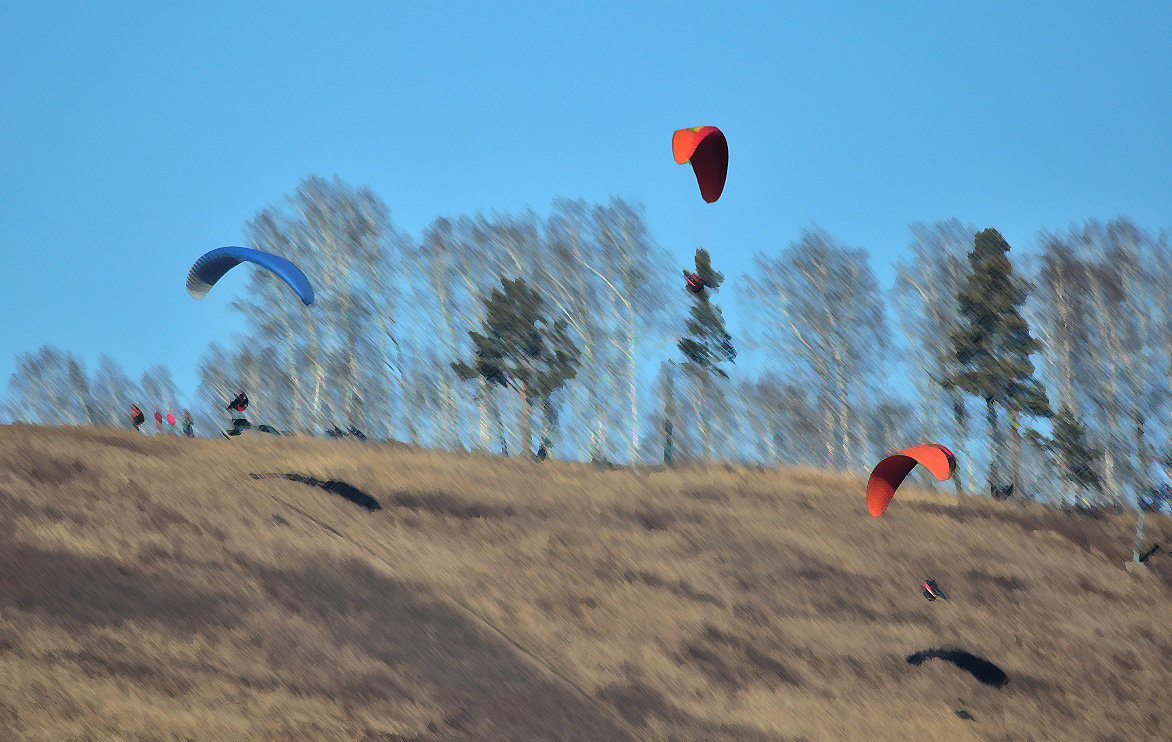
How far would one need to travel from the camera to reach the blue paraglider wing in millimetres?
28364

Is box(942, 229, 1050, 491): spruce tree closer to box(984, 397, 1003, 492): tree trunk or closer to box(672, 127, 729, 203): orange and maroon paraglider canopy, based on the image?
box(984, 397, 1003, 492): tree trunk

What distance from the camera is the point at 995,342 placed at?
149 feet

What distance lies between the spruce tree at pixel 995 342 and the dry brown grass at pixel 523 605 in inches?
248

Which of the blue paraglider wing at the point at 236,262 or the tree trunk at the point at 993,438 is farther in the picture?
the tree trunk at the point at 993,438

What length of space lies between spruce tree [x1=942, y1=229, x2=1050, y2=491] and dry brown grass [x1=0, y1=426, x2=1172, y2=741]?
6.30m

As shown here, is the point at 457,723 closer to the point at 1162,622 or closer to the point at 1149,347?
the point at 1162,622

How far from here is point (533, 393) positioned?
48.8 m

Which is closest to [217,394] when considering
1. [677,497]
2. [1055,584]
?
[677,497]

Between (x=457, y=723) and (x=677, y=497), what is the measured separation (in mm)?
17475

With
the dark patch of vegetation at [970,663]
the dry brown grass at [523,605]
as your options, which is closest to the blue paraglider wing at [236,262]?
the dry brown grass at [523,605]

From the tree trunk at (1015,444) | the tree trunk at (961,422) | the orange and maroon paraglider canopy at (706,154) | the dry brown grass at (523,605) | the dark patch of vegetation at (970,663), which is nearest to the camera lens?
the dry brown grass at (523,605)

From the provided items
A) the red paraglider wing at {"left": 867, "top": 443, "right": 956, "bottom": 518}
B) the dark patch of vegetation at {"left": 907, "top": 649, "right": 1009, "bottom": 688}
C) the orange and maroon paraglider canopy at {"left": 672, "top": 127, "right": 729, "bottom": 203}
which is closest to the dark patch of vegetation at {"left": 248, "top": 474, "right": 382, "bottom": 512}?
the orange and maroon paraglider canopy at {"left": 672, "top": 127, "right": 729, "bottom": 203}

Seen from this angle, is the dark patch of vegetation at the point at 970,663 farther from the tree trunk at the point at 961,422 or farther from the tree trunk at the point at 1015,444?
the tree trunk at the point at 961,422

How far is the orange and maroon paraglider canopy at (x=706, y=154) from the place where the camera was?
25.7m
